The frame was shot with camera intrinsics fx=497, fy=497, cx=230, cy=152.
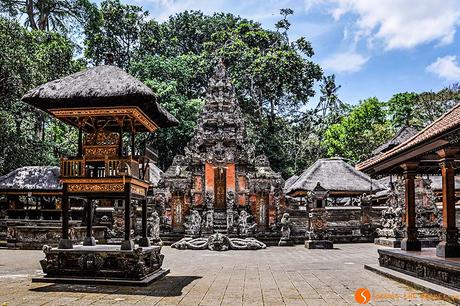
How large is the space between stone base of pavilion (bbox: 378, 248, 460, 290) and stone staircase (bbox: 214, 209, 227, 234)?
43.4ft

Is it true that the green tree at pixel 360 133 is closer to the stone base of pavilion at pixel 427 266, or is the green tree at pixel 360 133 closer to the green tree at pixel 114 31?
the green tree at pixel 114 31

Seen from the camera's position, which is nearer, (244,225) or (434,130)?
(434,130)

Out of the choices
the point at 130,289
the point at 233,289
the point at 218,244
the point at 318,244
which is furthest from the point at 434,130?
the point at 218,244

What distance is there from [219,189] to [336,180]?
7.23 metres

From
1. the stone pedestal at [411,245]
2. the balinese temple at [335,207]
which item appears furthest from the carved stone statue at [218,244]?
the stone pedestal at [411,245]

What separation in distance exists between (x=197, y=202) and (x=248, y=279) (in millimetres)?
15356

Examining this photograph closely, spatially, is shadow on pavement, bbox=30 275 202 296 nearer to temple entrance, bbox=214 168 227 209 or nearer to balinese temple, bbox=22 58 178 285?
balinese temple, bbox=22 58 178 285

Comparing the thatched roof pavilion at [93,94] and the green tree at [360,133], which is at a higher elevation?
the green tree at [360,133]

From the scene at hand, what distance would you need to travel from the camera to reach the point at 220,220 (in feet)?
83.7

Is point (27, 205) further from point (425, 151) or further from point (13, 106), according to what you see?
point (425, 151)

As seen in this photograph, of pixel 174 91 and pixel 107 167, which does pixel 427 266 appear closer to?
pixel 107 167

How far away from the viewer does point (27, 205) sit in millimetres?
28828

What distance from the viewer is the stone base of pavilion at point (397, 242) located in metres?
19.4

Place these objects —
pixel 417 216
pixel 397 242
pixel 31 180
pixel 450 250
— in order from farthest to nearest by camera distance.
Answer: pixel 31 180 < pixel 417 216 < pixel 397 242 < pixel 450 250
